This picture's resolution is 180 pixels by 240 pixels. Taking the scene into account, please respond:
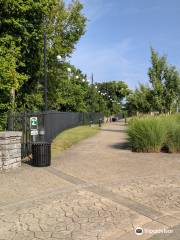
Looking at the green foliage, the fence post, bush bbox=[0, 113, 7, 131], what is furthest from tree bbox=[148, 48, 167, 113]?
the fence post

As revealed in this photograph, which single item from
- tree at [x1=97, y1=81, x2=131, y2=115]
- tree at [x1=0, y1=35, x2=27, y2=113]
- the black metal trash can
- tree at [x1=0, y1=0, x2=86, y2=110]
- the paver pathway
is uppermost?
tree at [x1=97, y1=81, x2=131, y2=115]

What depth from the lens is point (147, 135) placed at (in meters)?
17.3

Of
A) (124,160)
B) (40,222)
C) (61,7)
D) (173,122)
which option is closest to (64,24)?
(61,7)

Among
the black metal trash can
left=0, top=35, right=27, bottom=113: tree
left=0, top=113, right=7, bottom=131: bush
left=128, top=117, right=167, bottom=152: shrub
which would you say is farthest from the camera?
left=0, top=35, right=27, bottom=113: tree

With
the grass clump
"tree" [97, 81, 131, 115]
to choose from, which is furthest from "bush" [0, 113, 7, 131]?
"tree" [97, 81, 131, 115]

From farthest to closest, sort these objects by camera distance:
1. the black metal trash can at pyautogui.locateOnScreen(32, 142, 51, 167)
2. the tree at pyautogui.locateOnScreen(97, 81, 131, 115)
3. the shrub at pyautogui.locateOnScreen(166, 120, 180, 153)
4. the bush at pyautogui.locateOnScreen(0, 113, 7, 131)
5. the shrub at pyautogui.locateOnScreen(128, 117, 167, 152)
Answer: the tree at pyautogui.locateOnScreen(97, 81, 131, 115)
the bush at pyautogui.locateOnScreen(0, 113, 7, 131)
the shrub at pyautogui.locateOnScreen(128, 117, 167, 152)
the shrub at pyautogui.locateOnScreen(166, 120, 180, 153)
the black metal trash can at pyautogui.locateOnScreen(32, 142, 51, 167)

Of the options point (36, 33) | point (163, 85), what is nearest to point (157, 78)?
point (163, 85)

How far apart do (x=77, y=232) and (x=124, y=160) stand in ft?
27.6

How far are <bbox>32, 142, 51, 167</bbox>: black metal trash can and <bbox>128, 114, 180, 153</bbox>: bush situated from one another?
529cm

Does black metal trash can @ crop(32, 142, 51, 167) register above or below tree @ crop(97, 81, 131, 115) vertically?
below

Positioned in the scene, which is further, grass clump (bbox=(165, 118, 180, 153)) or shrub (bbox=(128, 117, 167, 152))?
shrub (bbox=(128, 117, 167, 152))

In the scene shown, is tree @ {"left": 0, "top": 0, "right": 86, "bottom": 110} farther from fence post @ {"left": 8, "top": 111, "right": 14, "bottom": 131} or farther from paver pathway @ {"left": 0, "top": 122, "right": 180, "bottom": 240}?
paver pathway @ {"left": 0, "top": 122, "right": 180, "bottom": 240}

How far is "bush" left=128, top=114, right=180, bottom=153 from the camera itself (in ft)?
56.3

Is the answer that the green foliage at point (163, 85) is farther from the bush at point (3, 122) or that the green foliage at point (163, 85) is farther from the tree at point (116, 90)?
the tree at point (116, 90)
